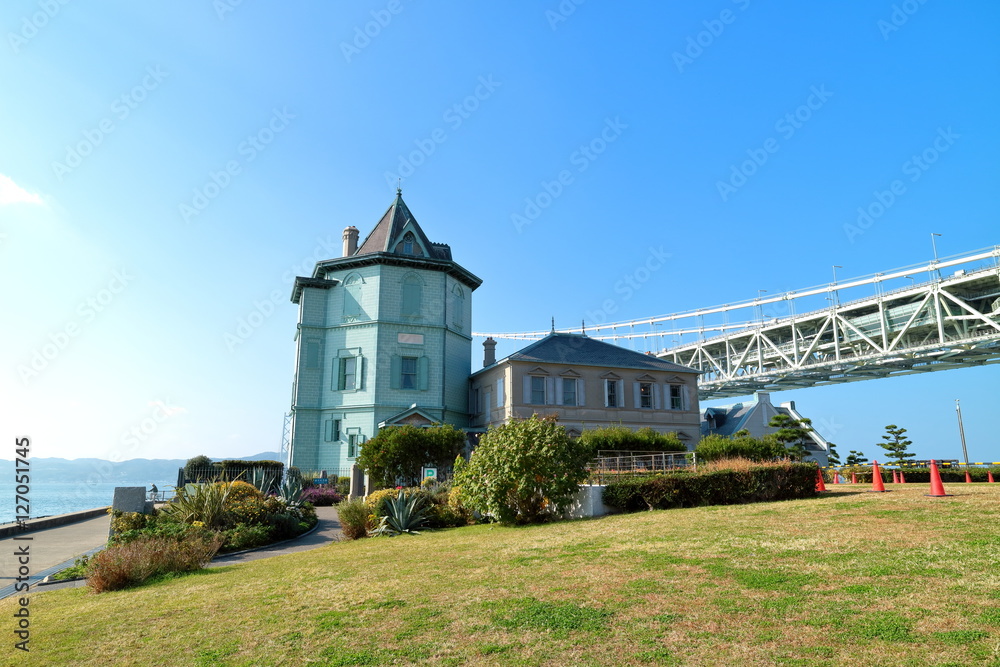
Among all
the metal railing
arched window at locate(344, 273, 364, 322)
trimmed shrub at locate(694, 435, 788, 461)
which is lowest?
the metal railing

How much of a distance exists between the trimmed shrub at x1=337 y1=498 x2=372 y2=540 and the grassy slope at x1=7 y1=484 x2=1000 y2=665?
4.72 metres

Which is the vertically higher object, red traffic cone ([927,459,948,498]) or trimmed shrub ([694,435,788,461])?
trimmed shrub ([694,435,788,461])

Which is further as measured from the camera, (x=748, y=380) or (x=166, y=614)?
(x=748, y=380)

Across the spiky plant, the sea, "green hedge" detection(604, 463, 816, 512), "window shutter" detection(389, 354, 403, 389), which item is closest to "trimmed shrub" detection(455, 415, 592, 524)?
"green hedge" detection(604, 463, 816, 512)

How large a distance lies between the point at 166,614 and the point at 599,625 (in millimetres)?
5808

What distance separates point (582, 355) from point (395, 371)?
11856 millimetres

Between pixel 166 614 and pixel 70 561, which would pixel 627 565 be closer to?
pixel 166 614

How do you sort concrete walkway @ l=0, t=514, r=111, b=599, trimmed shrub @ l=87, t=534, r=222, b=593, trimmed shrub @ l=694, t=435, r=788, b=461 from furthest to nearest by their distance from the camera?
trimmed shrub @ l=694, t=435, r=788, b=461, concrete walkway @ l=0, t=514, r=111, b=599, trimmed shrub @ l=87, t=534, r=222, b=593

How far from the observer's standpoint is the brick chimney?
43.6 m

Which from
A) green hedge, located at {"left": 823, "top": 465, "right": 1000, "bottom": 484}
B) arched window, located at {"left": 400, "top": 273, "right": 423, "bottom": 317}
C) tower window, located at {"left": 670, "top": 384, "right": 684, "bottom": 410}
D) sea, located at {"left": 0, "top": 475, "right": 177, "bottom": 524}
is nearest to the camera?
green hedge, located at {"left": 823, "top": 465, "right": 1000, "bottom": 484}

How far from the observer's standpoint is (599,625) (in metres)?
6.27

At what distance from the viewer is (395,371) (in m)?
39.2

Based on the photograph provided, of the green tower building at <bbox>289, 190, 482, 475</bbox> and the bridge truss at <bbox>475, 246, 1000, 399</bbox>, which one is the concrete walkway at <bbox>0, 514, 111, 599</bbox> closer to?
the green tower building at <bbox>289, 190, 482, 475</bbox>

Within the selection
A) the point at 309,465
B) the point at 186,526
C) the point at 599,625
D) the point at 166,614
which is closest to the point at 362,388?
the point at 309,465
